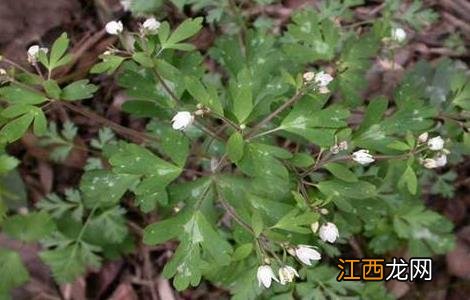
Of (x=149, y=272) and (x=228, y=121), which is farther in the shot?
(x=149, y=272)

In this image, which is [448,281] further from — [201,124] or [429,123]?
[201,124]

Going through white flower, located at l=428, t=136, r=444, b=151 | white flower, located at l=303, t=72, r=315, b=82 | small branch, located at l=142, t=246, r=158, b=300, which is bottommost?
small branch, located at l=142, t=246, r=158, b=300

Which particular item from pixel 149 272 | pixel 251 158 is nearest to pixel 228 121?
pixel 251 158

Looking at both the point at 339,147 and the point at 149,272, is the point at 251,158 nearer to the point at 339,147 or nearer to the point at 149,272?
the point at 339,147

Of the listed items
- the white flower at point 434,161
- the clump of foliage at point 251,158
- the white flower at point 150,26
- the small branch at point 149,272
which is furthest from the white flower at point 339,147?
the small branch at point 149,272

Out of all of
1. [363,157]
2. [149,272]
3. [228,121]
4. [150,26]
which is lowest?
[149,272]

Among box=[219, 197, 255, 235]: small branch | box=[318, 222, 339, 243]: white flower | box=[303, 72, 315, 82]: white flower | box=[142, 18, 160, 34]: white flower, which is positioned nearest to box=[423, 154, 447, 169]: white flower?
box=[318, 222, 339, 243]: white flower

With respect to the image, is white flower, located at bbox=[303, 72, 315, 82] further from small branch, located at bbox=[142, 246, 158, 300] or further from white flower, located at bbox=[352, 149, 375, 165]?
small branch, located at bbox=[142, 246, 158, 300]

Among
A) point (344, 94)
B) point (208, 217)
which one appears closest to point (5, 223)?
point (208, 217)
